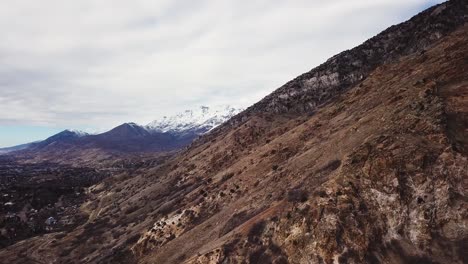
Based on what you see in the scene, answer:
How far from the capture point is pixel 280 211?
4672 cm

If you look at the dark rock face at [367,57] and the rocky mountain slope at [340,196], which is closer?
the rocky mountain slope at [340,196]

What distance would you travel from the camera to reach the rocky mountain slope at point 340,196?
37.7m

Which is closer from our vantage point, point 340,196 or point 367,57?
point 340,196

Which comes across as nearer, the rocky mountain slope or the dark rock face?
the rocky mountain slope

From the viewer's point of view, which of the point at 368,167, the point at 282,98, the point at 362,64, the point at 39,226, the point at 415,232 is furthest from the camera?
the point at 282,98

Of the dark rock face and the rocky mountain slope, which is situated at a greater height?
the dark rock face

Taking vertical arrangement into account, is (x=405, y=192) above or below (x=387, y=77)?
below

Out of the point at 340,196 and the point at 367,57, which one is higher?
the point at 367,57

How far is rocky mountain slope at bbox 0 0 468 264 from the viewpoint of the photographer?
37656 mm

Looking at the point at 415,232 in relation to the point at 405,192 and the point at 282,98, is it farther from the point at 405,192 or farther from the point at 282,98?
the point at 282,98

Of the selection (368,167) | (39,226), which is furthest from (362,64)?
(39,226)

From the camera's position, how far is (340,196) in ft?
139

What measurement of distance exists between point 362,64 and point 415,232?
92570 mm

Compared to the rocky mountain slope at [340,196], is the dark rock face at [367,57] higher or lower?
higher
